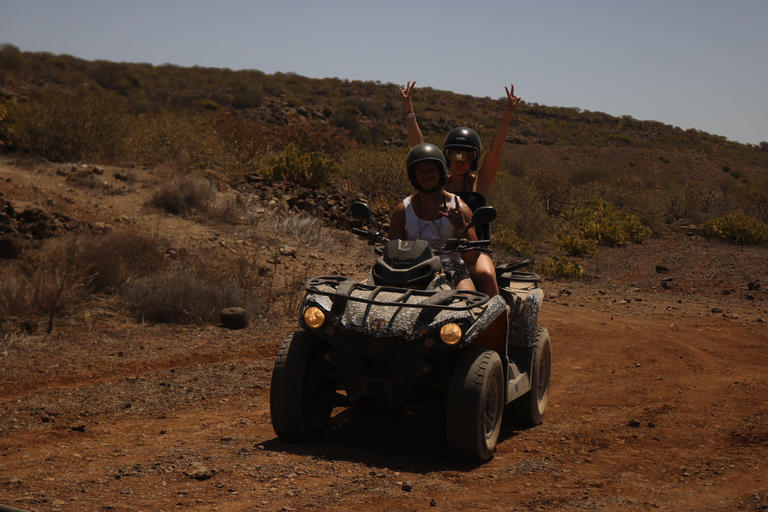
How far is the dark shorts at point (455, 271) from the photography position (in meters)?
5.44

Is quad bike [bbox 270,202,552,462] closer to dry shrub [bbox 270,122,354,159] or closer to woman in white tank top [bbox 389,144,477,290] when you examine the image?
woman in white tank top [bbox 389,144,477,290]

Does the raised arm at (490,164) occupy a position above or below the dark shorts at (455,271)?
above

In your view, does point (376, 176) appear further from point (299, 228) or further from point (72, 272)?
point (72, 272)

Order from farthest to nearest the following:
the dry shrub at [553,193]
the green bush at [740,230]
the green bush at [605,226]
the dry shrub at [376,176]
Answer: the dry shrub at [553,193] → the green bush at [740,230] → the green bush at [605,226] → the dry shrub at [376,176]

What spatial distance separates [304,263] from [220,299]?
11.9 ft

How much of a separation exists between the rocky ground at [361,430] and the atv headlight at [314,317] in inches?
33.3

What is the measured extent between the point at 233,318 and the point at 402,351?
551 cm

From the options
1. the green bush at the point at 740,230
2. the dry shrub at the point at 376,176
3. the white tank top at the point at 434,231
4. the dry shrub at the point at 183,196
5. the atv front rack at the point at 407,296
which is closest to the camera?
the atv front rack at the point at 407,296

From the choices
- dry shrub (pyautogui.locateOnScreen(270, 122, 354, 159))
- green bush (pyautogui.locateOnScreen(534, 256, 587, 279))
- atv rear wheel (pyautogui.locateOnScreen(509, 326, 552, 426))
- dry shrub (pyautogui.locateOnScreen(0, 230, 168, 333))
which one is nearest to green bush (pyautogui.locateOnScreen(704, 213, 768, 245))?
green bush (pyautogui.locateOnScreen(534, 256, 587, 279))

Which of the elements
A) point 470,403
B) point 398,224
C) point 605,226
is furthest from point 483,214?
point 605,226

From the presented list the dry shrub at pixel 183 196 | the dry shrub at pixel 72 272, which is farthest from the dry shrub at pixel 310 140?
the dry shrub at pixel 72 272

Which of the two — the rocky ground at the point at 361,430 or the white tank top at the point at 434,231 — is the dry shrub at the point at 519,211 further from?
the white tank top at the point at 434,231

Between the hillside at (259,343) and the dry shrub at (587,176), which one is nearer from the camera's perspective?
the hillside at (259,343)

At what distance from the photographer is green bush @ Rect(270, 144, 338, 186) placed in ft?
59.3
